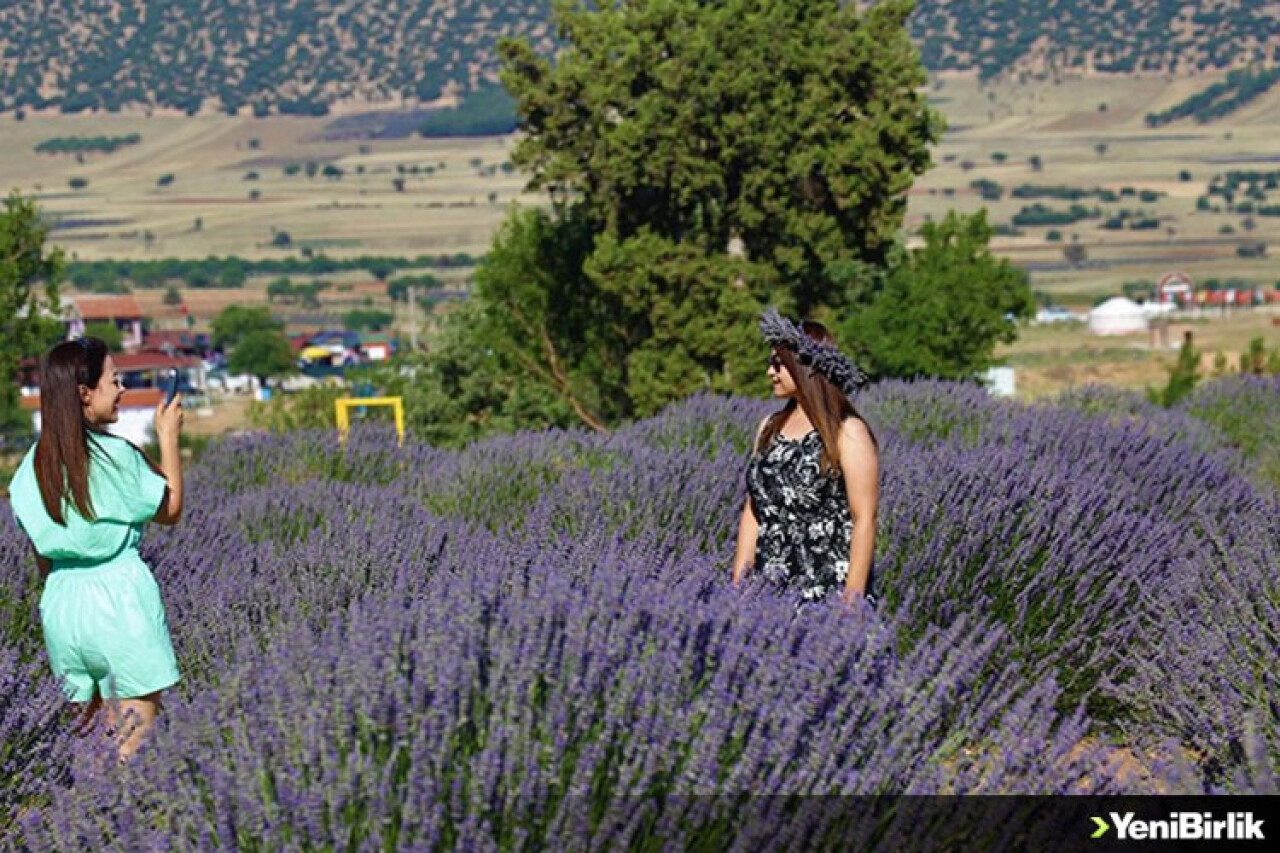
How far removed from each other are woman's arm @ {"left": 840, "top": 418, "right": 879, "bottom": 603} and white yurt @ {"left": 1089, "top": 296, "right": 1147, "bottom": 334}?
89.0 metres

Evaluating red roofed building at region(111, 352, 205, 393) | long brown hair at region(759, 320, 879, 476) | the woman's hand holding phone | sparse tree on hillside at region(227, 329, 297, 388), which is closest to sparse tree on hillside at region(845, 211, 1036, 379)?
long brown hair at region(759, 320, 879, 476)

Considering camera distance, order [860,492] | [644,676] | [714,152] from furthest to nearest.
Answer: [714,152]
[860,492]
[644,676]

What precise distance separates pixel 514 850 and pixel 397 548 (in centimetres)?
305

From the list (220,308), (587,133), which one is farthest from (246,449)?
(220,308)

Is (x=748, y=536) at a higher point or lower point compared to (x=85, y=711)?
higher

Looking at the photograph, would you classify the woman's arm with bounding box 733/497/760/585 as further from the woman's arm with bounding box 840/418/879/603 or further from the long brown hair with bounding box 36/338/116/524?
the long brown hair with bounding box 36/338/116/524

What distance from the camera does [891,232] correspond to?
92.9 ft

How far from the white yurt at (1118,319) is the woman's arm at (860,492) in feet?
292

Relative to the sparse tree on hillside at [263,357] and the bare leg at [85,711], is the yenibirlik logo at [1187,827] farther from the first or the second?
the sparse tree on hillside at [263,357]

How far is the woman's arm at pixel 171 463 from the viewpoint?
197 inches

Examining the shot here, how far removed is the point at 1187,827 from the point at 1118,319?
91.5 metres

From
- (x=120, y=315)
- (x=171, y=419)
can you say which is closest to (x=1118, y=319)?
(x=120, y=315)

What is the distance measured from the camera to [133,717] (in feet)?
15.7

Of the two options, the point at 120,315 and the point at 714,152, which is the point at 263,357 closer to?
the point at 120,315
